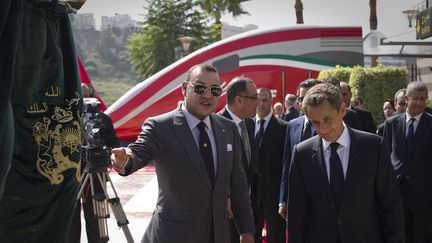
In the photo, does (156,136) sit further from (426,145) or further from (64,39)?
(426,145)

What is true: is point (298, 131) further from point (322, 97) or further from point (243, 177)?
point (322, 97)

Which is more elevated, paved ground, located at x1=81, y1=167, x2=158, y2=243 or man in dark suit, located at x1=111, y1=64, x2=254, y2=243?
man in dark suit, located at x1=111, y1=64, x2=254, y2=243

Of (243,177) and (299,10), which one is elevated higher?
(299,10)

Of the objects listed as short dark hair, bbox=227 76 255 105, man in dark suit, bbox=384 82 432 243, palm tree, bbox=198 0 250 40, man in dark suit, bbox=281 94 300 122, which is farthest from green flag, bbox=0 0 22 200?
palm tree, bbox=198 0 250 40

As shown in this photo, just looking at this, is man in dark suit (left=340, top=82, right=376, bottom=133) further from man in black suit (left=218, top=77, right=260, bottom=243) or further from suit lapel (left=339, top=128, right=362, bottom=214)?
suit lapel (left=339, top=128, right=362, bottom=214)

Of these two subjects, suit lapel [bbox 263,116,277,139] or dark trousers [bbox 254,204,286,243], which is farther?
suit lapel [bbox 263,116,277,139]

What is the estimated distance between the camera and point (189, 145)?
3.50 metres

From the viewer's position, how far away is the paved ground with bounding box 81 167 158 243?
7570 millimetres

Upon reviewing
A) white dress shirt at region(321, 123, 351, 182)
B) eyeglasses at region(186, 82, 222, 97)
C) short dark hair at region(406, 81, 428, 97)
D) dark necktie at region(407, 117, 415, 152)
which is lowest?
dark necktie at region(407, 117, 415, 152)

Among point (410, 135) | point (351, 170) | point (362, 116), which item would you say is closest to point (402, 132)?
point (410, 135)

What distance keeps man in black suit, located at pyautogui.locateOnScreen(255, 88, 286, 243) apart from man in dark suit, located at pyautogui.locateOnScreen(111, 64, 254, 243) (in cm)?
221

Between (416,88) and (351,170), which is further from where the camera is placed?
(416,88)

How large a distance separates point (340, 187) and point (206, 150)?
874 millimetres

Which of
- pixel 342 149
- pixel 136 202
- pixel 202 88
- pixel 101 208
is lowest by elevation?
pixel 136 202
